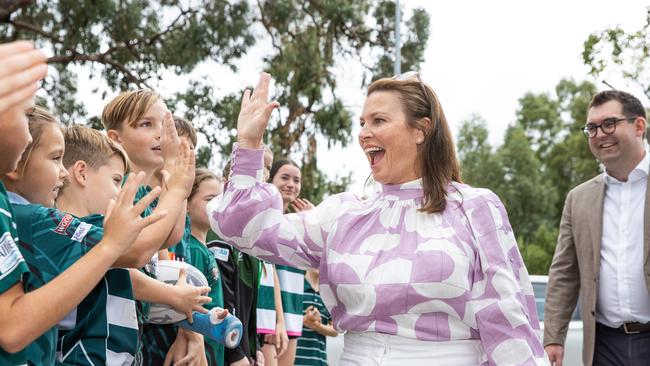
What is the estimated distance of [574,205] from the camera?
220 inches

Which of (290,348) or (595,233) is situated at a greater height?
(595,233)

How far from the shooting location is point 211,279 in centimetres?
475

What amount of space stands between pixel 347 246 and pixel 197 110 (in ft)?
38.3

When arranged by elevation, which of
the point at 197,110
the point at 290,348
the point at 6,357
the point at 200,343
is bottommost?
the point at 290,348

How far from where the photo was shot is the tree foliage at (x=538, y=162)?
134ft

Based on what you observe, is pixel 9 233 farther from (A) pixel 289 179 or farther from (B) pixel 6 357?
(A) pixel 289 179

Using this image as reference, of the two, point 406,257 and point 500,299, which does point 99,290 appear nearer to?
point 406,257

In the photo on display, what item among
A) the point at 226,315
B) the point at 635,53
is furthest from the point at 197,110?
the point at 226,315

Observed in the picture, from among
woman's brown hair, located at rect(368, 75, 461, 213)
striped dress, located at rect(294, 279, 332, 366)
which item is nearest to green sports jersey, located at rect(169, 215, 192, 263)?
woman's brown hair, located at rect(368, 75, 461, 213)

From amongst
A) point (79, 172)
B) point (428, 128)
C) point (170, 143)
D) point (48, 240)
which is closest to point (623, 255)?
point (428, 128)

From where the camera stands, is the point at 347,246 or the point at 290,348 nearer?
the point at 347,246

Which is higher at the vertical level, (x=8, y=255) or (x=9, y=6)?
(x=9, y=6)

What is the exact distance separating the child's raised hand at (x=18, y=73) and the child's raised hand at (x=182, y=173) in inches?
48.5

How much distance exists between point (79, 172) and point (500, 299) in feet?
5.48
